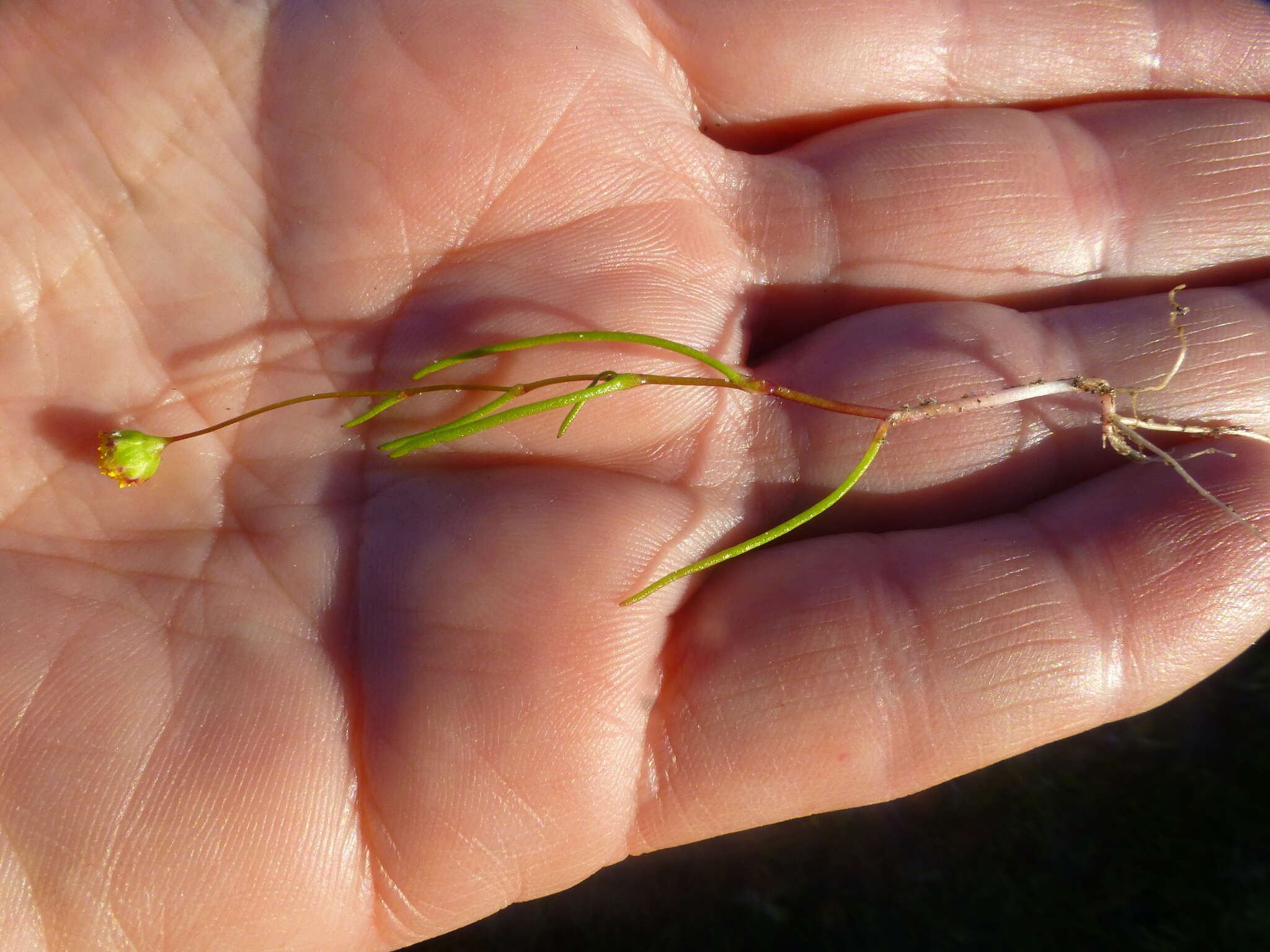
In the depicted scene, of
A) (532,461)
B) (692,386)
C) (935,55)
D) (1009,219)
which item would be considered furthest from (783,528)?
(935,55)

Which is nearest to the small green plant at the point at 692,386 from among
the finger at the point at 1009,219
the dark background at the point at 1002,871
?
the finger at the point at 1009,219

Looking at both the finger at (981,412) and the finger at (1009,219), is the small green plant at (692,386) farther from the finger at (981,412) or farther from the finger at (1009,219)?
the finger at (1009,219)

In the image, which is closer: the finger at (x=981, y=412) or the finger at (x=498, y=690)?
the finger at (x=498, y=690)

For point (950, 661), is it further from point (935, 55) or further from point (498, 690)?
point (935, 55)

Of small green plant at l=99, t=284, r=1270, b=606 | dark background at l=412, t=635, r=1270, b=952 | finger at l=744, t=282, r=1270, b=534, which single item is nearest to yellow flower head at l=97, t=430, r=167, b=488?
small green plant at l=99, t=284, r=1270, b=606

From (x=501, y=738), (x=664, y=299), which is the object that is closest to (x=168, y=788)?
(x=501, y=738)

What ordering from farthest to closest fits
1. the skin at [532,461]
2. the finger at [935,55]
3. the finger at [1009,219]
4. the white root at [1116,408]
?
the finger at [935,55] → the finger at [1009,219] → the white root at [1116,408] → the skin at [532,461]

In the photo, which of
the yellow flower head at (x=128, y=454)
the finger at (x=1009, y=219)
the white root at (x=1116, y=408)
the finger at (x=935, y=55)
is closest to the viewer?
the yellow flower head at (x=128, y=454)

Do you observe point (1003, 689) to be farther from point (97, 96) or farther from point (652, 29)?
point (97, 96)
